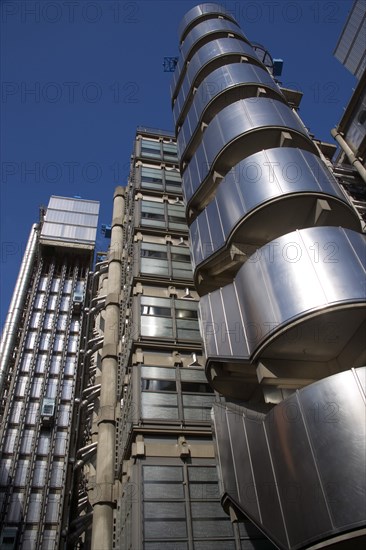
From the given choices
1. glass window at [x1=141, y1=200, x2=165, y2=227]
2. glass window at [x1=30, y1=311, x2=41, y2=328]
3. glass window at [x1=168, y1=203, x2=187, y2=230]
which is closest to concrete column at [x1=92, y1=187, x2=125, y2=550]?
glass window at [x1=141, y1=200, x2=165, y2=227]

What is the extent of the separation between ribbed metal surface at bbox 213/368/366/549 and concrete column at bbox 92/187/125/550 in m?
7.77

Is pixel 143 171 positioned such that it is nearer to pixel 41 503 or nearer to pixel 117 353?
pixel 117 353

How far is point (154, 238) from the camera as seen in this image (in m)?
29.7

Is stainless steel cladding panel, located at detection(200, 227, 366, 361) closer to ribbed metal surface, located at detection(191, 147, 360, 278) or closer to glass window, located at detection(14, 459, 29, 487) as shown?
ribbed metal surface, located at detection(191, 147, 360, 278)

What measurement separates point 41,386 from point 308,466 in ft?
107

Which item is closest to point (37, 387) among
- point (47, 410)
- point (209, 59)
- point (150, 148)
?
point (47, 410)

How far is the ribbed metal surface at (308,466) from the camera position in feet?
36.8

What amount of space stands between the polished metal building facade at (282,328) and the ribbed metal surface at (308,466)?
28 mm

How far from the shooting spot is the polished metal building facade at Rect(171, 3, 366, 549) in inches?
467

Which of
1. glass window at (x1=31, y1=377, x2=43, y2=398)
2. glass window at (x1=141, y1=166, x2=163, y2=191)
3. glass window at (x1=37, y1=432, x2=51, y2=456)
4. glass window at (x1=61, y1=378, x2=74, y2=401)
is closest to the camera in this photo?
glass window at (x1=141, y1=166, x2=163, y2=191)

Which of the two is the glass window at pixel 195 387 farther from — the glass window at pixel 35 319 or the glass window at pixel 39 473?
the glass window at pixel 35 319

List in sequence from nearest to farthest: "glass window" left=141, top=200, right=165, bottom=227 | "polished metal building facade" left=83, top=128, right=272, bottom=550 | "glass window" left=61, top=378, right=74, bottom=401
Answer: "polished metal building facade" left=83, top=128, right=272, bottom=550 → "glass window" left=141, top=200, right=165, bottom=227 → "glass window" left=61, top=378, right=74, bottom=401

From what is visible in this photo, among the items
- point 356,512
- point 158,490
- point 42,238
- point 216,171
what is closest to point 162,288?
point 216,171

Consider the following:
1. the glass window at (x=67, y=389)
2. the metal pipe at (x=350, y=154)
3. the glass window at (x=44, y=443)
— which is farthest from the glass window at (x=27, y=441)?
the metal pipe at (x=350, y=154)
